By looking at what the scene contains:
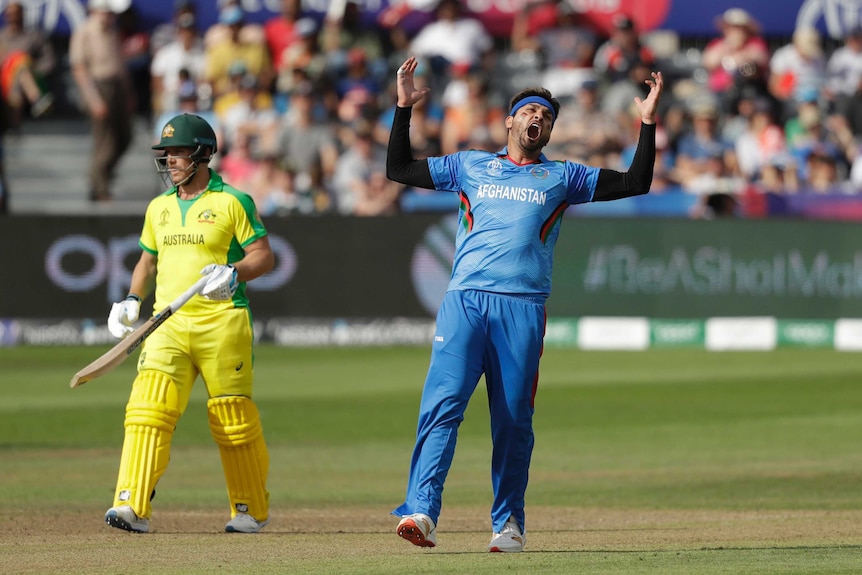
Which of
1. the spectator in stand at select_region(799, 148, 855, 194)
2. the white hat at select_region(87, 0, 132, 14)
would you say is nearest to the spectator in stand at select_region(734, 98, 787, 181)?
the spectator in stand at select_region(799, 148, 855, 194)

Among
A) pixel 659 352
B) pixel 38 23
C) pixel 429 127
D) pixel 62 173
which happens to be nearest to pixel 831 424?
pixel 659 352

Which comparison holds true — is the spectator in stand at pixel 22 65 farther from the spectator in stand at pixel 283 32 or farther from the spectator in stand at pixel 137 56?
the spectator in stand at pixel 283 32

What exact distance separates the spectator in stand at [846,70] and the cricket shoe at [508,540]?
15.6 meters

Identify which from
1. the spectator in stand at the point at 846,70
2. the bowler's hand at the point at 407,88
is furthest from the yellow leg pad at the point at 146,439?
the spectator in stand at the point at 846,70

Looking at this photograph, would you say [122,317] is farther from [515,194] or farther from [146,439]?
[515,194]

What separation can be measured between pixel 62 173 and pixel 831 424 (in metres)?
12.1

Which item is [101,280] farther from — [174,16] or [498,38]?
[498,38]

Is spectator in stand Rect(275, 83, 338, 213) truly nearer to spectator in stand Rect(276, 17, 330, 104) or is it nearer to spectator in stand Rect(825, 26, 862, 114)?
spectator in stand Rect(276, 17, 330, 104)

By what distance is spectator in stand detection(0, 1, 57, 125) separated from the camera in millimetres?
20781

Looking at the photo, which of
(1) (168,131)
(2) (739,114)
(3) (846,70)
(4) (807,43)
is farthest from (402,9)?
(1) (168,131)

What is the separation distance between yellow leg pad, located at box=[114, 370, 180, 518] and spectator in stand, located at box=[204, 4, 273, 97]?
13.6 meters

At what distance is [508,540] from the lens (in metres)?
6.98

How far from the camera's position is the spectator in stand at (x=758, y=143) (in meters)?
19.9

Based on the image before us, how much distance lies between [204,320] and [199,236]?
42 centimetres
